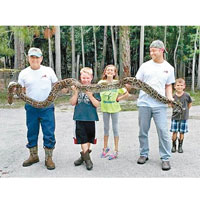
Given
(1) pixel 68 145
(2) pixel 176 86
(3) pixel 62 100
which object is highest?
(2) pixel 176 86

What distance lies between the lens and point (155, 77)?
2.39 m

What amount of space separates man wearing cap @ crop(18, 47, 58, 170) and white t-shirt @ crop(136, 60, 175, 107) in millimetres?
844

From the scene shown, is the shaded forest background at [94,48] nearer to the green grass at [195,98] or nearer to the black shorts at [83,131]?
the green grass at [195,98]

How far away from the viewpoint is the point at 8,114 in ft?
14.4

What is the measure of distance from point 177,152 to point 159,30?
13.3 feet

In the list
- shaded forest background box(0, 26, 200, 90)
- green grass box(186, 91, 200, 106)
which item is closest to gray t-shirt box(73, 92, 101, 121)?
green grass box(186, 91, 200, 106)

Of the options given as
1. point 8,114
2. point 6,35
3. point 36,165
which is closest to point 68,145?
point 36,165

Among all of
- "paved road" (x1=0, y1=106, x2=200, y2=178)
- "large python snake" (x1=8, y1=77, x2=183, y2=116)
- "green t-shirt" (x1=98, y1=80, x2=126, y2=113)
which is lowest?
"paved road" (x1=0, y1=106, x2=200, y2=178)

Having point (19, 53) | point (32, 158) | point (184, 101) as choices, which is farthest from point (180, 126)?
point (19, 53)

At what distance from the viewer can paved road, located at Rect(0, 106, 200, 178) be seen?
7.80 ft

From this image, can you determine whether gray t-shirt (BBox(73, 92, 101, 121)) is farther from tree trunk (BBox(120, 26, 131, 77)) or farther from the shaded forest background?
the shaded forest background

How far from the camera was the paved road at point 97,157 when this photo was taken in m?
2.38

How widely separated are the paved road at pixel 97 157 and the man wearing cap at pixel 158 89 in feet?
0.55

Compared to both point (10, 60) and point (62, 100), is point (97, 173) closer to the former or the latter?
point (62, 100)
